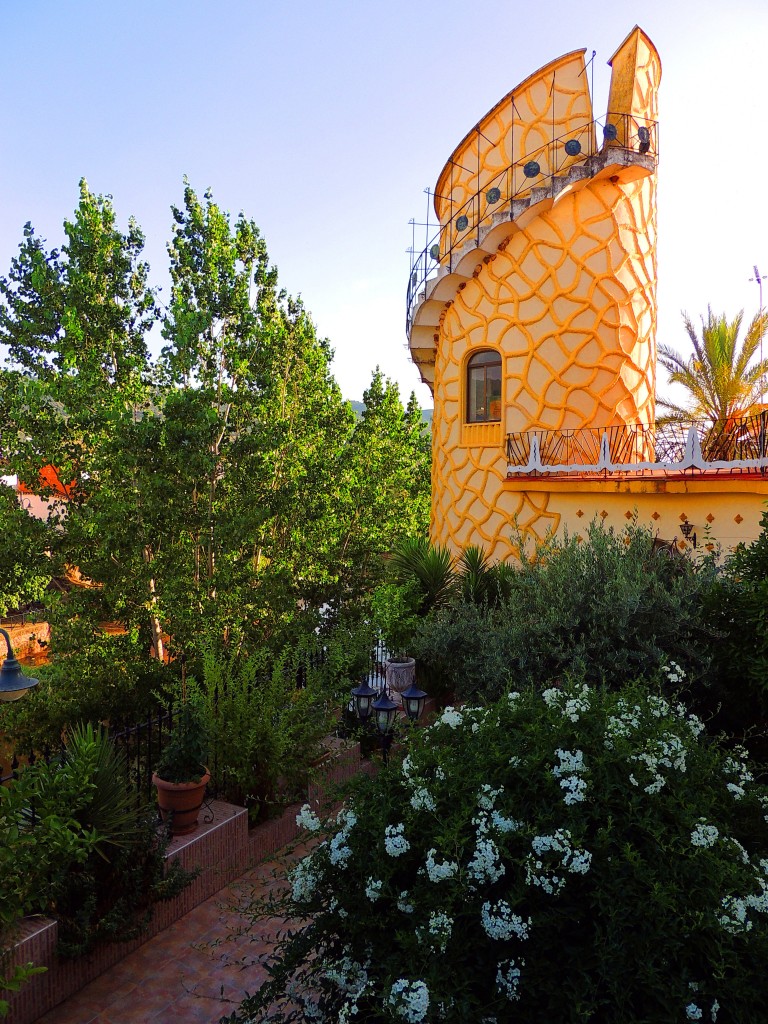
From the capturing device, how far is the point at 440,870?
307 centimetres

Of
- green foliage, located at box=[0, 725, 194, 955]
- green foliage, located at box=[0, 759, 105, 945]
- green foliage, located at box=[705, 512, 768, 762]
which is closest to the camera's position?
green foliage, located at box=[0, 759, 105, 945]

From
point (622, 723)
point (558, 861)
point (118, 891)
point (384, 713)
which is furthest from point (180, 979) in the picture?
point (622, 723)

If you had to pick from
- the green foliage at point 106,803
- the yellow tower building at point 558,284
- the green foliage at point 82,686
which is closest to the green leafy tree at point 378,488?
the yellow tower building at point 558,284

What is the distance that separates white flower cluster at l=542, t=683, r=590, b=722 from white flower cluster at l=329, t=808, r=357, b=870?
4.45ft

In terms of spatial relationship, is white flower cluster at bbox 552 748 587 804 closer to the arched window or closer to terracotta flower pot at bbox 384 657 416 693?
terracotta flower pot at bbox 384 657 416 693

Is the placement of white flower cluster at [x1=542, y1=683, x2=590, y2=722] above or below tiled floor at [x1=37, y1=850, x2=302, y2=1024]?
above

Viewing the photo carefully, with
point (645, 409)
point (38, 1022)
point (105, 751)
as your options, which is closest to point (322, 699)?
point (105, 751)

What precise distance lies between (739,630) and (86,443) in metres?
8.29

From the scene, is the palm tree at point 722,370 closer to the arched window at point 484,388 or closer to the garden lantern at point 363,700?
the arched window at point 484,388

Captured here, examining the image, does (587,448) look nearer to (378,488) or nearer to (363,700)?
(378,488)

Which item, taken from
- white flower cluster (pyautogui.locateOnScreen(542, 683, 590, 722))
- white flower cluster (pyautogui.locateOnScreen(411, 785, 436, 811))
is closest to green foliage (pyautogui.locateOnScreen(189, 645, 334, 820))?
white flower cluster (pyautogui.locateOnScreen(542, 683, 590, 722))

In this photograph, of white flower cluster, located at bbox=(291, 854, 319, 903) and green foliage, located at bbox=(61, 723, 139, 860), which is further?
green foliage, located at bbox=(61, 723, 139, 860)

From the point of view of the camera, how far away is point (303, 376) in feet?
41.6

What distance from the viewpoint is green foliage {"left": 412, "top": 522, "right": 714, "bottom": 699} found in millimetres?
6586
